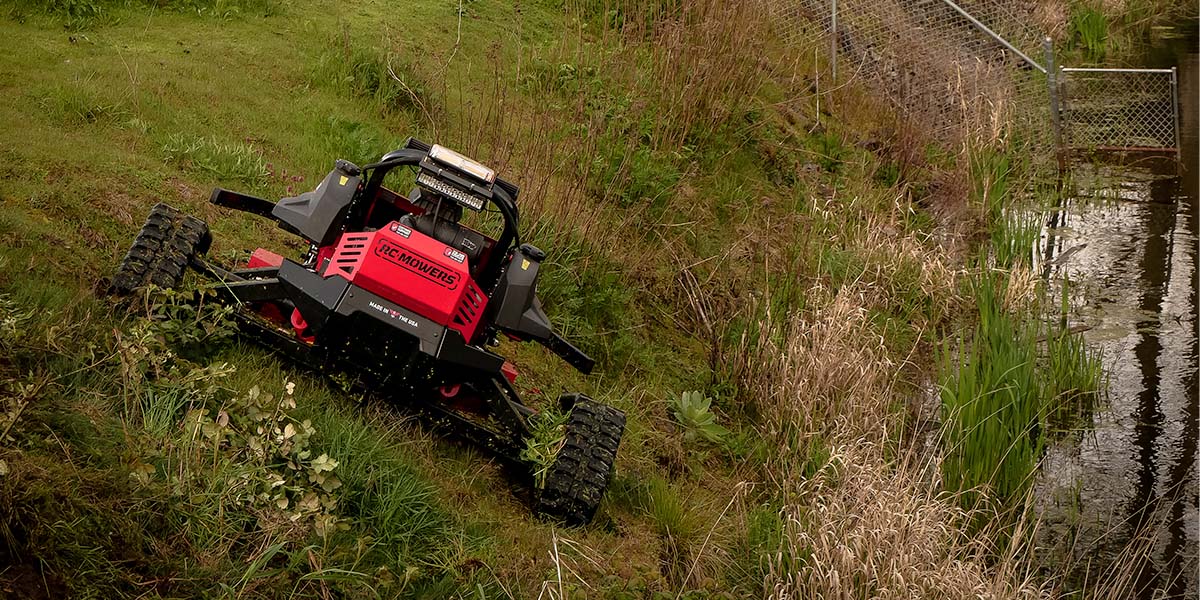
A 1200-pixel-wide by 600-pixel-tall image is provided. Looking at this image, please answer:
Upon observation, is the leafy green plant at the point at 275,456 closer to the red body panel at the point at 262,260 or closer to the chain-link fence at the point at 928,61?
the red body panel at the point at 262,260

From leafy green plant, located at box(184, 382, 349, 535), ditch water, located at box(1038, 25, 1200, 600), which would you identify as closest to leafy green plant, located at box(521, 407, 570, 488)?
leafy green plant, located at box(184, 382, 349, 535)

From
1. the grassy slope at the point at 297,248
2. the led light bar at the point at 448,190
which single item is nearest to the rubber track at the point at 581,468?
the grassy slope at the point at 297,248

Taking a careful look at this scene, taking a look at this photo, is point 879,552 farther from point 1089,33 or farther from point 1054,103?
point 1089,33

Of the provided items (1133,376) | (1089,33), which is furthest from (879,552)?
(1089,33)

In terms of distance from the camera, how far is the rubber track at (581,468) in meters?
5.20

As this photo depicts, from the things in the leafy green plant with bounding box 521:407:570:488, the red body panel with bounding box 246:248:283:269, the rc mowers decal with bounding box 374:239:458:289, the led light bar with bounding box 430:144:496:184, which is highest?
the led light bar with bounding box 430:144:496:184

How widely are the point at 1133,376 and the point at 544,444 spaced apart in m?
5.11

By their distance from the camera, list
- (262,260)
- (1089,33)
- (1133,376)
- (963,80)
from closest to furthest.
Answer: (262,260)
(1133,376)
(963,80)
(1089,33)

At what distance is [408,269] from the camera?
5078 millimetres

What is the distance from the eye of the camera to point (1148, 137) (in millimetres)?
13141

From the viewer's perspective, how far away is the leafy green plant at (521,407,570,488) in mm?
5203

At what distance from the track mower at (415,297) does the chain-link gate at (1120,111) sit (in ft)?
28.2

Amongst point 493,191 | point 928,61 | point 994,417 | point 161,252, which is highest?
point 928,61

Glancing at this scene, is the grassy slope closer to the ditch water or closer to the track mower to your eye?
the track mower
